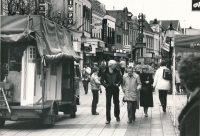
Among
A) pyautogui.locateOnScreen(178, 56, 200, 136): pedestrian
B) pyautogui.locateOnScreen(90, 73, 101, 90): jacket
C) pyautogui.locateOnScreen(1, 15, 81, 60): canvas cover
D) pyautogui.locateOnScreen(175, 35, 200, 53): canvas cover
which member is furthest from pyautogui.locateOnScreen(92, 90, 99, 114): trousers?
pyautogui.locateOnScreen(178, 56, 200, 136): pedestrian

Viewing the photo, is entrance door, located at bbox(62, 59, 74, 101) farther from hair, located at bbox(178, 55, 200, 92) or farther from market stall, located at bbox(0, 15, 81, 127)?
hair, located at bbox(178, 55, 200, 92)

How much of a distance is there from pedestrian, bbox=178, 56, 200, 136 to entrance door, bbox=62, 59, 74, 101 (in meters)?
11.5

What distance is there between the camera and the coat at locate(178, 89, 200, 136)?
372 centimetres

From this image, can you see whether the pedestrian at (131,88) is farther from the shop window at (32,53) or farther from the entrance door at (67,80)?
the shop window at (32,53)

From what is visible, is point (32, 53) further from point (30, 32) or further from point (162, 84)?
point (162, 84)

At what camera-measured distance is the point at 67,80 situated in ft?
51.3

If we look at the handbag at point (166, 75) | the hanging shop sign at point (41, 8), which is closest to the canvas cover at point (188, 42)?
the handbag at point (166, 75)

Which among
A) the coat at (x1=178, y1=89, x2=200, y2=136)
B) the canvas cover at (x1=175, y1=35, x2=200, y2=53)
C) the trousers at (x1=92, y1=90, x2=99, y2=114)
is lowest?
the trousers at (x1=92, y1=90, x2=99, y2=114)

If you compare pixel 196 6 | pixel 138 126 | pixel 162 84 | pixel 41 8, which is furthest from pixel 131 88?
pixel 41 8

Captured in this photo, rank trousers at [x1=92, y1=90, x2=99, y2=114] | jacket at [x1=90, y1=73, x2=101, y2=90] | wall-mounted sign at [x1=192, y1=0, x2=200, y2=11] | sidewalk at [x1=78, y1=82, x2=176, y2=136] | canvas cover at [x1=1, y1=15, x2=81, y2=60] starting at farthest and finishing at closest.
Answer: jacket at [x1=90, y1=73, x2=101, y2=90], trousers at [x1=92, y1=90, x2=99, y2=114], canvas cover at [x1=1, y1=15, x2=81, y2=60], sidewalk at [x1=78, y1=82, x2=176, y2=136], wall-mounted sign at [x1=192, y1=0, x2=200, y2=11]

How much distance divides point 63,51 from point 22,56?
1977 millimetres

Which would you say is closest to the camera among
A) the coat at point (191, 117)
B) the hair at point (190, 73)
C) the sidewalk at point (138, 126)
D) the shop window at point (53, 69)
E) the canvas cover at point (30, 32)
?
the coat at point (191, 117)

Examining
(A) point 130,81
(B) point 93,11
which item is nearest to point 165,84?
(A) point 130,81

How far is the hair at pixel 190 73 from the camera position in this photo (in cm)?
397
